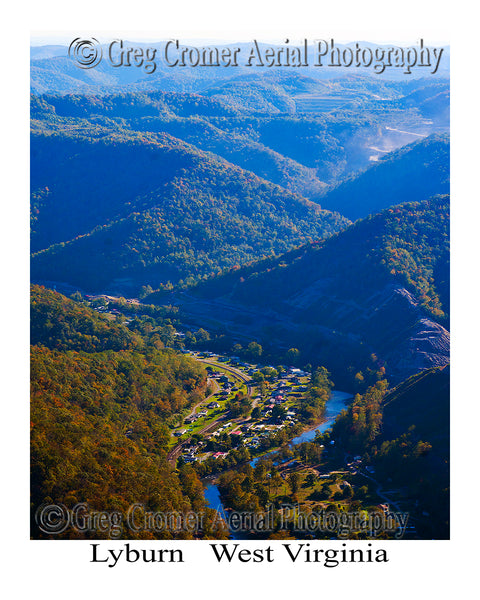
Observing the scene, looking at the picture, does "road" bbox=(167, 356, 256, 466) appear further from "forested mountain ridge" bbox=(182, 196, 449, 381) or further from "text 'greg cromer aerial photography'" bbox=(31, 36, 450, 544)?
"forested mountain ridge" bbox=(182, 196, 449, 381)

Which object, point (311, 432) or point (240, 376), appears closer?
point (311, 432)

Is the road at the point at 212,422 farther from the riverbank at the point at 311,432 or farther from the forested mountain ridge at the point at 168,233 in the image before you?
the forested mountain ridge at the point at 168,233

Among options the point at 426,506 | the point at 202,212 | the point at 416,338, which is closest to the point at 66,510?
the point at 426,506

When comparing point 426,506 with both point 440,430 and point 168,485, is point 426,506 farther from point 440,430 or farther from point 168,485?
point 168,485

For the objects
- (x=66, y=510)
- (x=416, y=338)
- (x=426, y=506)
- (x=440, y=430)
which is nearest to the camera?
(x=66, y=510)

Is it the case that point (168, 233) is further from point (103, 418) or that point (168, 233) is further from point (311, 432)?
point (103, 418)

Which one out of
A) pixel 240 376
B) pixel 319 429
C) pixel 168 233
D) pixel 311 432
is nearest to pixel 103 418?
pixel 311 432

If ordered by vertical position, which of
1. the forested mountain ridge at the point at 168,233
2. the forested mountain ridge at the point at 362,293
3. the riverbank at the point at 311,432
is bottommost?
the riverbank at the point at 311,432

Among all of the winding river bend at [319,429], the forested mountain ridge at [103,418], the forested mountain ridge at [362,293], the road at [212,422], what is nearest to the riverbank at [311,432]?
the winding river bend at [319,429]
